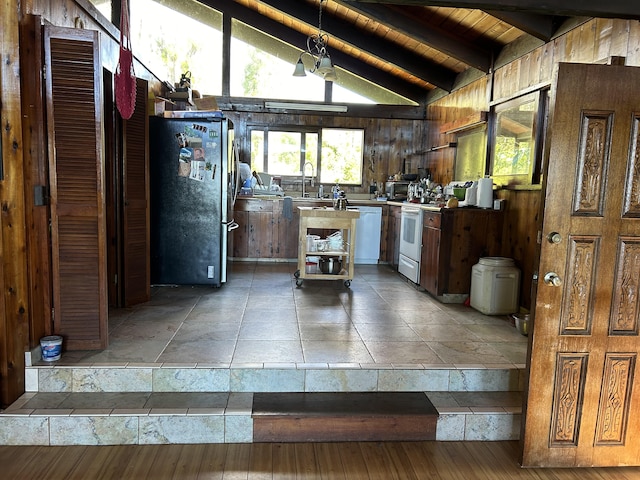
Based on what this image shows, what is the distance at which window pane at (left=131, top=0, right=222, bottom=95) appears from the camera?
4695mm

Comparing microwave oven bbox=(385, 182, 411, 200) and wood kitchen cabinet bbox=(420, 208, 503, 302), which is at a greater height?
microwave oven bbox=(385, 182, 411, 200)

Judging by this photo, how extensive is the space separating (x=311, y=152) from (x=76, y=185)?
4.35m

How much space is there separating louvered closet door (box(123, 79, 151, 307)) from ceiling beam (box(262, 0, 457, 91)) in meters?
2.73

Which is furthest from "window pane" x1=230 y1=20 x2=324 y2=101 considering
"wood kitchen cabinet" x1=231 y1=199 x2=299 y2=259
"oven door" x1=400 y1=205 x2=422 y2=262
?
"oven door" x1=400 y1=205 x2=422 y2=262

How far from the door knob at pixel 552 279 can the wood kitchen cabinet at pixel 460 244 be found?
2074mm

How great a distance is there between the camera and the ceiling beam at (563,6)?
2.24 m

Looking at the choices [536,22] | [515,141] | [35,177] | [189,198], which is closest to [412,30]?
[536,22]

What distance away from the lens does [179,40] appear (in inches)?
225

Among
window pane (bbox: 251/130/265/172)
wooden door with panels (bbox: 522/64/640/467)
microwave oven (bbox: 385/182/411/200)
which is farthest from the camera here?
window pane (bbox: 251/130/265/172)

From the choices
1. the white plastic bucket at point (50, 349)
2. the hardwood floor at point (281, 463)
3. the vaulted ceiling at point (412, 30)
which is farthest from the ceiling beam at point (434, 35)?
the white plastic bucket at point (50, 349)

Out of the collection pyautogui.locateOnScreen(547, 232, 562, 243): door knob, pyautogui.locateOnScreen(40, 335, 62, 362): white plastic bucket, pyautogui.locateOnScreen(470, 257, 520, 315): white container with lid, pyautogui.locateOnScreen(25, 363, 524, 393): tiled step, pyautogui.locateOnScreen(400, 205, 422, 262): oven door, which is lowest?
pyautogui.locateOnScreen(25, 363, 524, 393): tiled step

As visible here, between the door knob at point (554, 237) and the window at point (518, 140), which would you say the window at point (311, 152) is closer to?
the window at point (518, 140)

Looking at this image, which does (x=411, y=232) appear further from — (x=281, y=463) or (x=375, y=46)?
(x=281, y=463)

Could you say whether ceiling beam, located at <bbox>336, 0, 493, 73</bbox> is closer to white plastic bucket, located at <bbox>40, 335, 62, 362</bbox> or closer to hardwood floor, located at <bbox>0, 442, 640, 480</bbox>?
hardwood floor, located at <bbox>0, 442, 640, 480</bbox>
